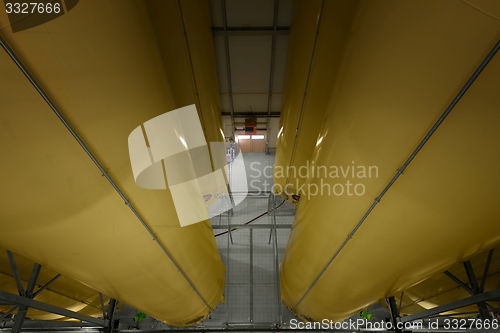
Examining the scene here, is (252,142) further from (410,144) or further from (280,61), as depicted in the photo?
(410,144)

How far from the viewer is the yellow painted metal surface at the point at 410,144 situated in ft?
3.61

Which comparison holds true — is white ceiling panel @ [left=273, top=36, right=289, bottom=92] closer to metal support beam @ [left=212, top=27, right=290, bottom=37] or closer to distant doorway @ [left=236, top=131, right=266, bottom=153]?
metal support beam @ [left=212, top=27, right=290, bottom=37]

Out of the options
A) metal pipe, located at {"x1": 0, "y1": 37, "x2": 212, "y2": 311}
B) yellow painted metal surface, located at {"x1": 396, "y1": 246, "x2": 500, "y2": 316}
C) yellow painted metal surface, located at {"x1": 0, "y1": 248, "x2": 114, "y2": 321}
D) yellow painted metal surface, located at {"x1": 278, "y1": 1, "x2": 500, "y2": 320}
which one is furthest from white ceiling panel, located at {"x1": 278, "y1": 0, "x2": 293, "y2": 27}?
yellow painted metal surface, located at {"x1": 0, "y1": 248, "x2": 114, "y2": 321}

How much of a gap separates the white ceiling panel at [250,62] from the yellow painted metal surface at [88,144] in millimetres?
3523

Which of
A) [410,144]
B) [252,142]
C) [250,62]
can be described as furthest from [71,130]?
[252,142]

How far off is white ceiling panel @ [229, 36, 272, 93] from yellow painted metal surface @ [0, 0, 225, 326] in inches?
Answer: 139

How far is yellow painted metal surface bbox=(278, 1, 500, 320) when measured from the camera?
3.61 ft

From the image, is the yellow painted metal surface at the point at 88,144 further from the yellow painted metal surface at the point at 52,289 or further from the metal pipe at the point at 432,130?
the yellow painted metal surface at the point at 52,289

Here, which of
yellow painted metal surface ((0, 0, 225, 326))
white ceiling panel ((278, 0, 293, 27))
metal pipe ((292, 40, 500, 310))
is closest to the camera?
metal pipe ((292, 40, 500, 310))

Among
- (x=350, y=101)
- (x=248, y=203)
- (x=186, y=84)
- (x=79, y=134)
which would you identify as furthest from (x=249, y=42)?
(x=248, y=203)

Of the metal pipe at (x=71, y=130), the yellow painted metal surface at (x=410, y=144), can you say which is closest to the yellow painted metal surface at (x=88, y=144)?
the metal pipe at (x=71, y=130)

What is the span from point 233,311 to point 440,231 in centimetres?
728

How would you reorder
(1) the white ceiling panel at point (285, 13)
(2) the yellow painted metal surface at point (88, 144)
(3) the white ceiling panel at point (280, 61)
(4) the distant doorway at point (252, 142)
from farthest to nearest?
(4) the distant doorway at point (252, 142)
(3) the white ceiling panel at point (280, 61)
(1) the white ceiling panel at point (285, 13)
(2) the yellow painted metal surface at point (88, 144)

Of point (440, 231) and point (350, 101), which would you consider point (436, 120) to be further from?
point (440, 231)
